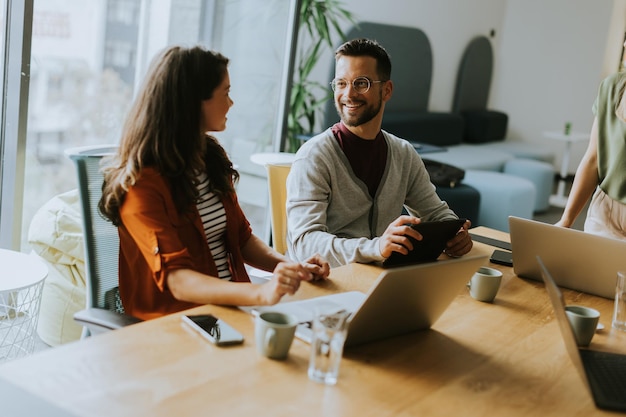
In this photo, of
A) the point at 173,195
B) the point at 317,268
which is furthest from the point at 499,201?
the point at 173,195

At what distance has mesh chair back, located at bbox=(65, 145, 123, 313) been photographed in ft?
5.99

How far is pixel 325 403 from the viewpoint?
124cm

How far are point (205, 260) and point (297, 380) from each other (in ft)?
2.11

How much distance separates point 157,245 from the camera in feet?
5.49

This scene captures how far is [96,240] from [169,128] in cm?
34

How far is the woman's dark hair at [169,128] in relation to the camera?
1734 mm

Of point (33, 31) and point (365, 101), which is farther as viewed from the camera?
point (33, 31)

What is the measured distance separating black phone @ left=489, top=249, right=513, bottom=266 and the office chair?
3.52ft

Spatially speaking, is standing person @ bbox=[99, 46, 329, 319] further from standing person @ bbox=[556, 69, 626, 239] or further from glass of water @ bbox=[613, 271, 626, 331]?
standing person @ bbox=[556, 69, 626, 239]

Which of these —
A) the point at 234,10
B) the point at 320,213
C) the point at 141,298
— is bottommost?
the point at 141,298

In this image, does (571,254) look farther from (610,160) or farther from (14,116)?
(14,116)

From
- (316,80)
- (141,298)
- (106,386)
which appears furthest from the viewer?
(316,80)

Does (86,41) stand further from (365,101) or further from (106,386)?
(106,386)

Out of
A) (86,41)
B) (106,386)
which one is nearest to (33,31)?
(86,41)
